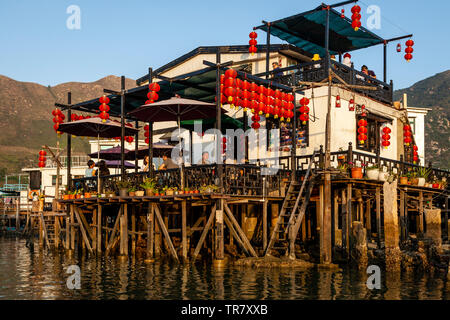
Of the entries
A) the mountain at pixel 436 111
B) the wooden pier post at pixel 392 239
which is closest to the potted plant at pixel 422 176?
the wooden pier post at pixel 392 239

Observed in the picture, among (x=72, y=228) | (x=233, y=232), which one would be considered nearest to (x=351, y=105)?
(x=233, y=232)

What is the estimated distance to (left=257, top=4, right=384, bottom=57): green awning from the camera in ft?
83.3

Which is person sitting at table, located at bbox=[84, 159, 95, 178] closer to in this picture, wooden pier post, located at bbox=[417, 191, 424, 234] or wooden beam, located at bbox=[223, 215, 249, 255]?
wooden beam, located at bbox=[223, 215, 249, 255]

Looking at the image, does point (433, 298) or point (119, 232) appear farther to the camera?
point (119, 232)

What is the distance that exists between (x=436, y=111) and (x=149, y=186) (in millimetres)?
116251

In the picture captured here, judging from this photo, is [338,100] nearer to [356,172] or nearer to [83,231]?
[356,172]

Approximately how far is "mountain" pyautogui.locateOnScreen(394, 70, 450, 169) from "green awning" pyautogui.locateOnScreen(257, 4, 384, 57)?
71.3m

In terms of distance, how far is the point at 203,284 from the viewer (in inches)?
614

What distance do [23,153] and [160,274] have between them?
11547 cm

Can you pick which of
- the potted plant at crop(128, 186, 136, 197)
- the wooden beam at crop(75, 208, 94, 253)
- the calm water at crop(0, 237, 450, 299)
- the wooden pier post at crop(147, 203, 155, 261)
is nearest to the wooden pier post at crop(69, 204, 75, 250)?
the wooden beam at crop(75, 208, 94, 253)

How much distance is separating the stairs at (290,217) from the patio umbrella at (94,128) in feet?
25.0

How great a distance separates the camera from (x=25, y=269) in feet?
66.6

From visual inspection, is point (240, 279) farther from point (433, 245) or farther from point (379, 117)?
point (379, 117)
